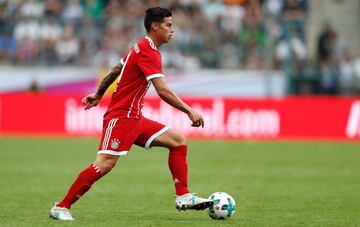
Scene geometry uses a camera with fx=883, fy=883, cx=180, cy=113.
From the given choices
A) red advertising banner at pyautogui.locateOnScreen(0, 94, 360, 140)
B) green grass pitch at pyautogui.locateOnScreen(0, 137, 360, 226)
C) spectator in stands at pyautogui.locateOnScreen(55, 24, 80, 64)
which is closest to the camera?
green grass pitch at pyautogui.locateOnScreen(0, 137, 360, 226)

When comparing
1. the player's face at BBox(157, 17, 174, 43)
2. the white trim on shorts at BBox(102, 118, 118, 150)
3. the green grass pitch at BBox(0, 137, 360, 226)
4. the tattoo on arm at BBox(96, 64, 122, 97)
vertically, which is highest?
the player's face at BBox(157, 17, 174, 43)

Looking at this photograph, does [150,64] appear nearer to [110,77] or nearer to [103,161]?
[110,77]

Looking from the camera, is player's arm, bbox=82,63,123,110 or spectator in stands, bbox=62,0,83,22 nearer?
player's arm, bbox=82,63,123,110

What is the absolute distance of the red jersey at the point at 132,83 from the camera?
9.95m

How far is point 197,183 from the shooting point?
1498 centimetres

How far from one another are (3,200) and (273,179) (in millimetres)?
5496

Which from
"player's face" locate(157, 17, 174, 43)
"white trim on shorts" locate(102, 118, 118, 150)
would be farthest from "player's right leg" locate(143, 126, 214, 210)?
"player's face" locate(157, 17, 174, 43)

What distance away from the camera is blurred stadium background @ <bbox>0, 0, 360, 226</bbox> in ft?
70.0

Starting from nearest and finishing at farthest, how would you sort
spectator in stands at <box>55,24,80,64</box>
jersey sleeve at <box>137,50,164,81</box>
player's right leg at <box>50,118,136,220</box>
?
jersey sleeve at <box>137,50,164,81</box> < player's right leg at <box>50,118,136,220</box> < spectator in stands at <box>55,24,80,64</box>

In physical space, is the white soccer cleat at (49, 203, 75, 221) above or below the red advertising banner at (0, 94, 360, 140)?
above

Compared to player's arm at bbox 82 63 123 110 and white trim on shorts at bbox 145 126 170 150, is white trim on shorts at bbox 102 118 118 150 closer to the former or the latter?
white trim on shorts at bbox 145 126 170 150

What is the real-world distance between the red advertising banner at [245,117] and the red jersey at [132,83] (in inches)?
618

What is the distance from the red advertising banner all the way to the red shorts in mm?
15619

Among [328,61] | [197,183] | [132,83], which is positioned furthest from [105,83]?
[328,61]
